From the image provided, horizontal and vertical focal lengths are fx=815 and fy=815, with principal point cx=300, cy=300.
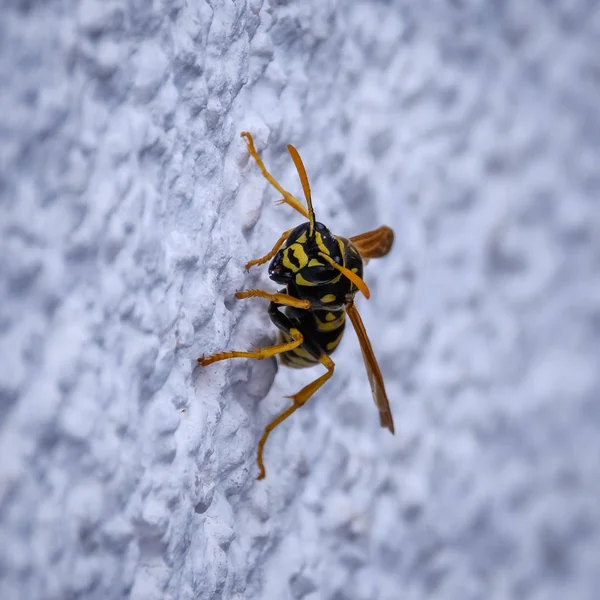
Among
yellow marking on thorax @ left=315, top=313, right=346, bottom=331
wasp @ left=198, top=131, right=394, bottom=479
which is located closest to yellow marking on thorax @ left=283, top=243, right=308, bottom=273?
wasp @ left=198, top=131, right=394, bottom=479

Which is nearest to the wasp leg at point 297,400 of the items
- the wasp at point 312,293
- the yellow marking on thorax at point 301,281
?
the wasp at point 312,293

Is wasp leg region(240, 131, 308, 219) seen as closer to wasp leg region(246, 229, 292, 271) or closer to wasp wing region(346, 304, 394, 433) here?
wasp leg region(246, 229, 292, 271)

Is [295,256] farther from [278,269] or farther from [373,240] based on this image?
[373,240]

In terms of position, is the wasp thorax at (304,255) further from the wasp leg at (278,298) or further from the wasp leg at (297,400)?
the wasp leg at (297,400)

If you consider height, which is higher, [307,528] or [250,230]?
[250,230]

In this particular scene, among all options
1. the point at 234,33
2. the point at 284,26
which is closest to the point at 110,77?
the point at 234,33

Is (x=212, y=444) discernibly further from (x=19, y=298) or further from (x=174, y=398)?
(x=19, y=298)

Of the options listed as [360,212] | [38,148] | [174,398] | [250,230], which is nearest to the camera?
[38,148]
